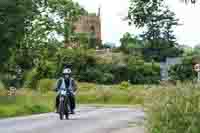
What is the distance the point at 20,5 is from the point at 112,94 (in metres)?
20.7

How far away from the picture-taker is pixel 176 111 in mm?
12570

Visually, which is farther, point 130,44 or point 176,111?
point 130,44

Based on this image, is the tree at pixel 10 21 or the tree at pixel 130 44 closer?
the tree at pixel 10 21

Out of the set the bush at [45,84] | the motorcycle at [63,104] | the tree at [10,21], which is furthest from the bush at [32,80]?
the motorcycle at [63,104]

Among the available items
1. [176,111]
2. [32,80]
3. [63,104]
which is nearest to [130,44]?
[32,80]

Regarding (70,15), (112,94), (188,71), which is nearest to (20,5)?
(112,94)

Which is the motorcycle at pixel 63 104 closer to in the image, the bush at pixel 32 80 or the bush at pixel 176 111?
the bush at pixel 176 111

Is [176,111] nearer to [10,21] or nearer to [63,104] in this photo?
[63,104]

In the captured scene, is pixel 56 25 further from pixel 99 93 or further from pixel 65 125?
pixel 65 125

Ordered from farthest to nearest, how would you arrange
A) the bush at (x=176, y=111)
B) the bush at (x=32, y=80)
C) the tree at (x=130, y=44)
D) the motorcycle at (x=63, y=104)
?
1. the tree at (x=130, y=44)
2. the bush at (x=32, y=80)
3. the motorcycle at (x=63, y=104)
4. the bush at (x=176, y=111)

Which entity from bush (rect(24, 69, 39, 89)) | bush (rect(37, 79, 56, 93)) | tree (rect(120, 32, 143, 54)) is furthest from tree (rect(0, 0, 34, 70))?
tree (rect(120, 32, 143, 54))

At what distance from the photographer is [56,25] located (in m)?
77.4

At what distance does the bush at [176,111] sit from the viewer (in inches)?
484

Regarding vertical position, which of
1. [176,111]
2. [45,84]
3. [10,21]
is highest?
[10,21]
